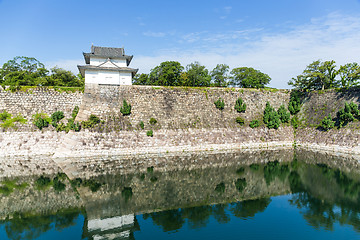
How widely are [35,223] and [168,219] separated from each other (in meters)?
7.94

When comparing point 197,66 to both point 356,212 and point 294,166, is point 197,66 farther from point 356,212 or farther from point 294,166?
point 356,212

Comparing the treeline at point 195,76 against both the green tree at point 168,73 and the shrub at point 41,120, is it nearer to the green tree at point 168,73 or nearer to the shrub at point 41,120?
the green tree at point 168,73

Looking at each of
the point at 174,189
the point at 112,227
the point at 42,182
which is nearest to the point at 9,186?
the point at 42,182

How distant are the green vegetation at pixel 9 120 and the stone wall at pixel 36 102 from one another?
0.48m

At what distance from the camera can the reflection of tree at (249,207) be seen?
14.5 metres

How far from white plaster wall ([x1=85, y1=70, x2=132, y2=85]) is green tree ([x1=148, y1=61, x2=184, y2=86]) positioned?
19.6 m

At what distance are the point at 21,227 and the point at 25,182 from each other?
870 cm

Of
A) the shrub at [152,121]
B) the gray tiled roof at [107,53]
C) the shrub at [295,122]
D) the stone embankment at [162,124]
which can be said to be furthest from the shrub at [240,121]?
the gray tiled roof at [107,53]

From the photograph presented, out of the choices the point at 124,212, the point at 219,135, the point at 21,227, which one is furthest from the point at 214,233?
Result: the point at 219,135

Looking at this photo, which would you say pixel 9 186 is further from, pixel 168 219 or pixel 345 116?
pixel 345 116

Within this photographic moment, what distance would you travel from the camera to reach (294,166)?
2556cm

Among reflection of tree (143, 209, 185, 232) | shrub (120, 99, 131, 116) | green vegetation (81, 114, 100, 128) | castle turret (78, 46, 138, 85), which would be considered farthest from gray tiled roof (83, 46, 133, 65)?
reflection of tree (143, 209, 185, 232)

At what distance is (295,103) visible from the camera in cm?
4403

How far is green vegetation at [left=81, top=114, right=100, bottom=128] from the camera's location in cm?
3189
